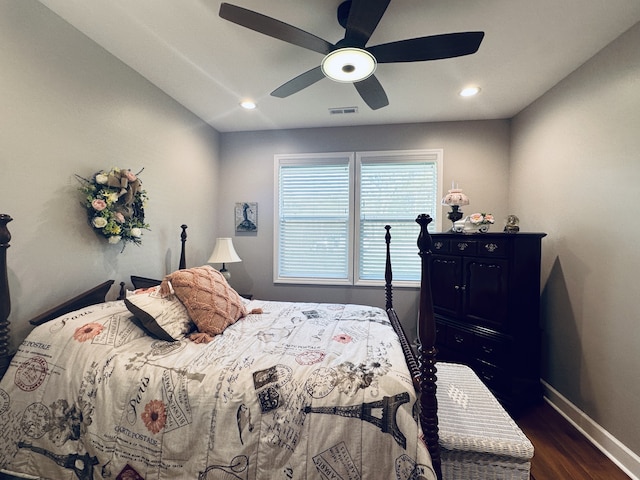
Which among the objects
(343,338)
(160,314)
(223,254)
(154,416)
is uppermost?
(223,254)

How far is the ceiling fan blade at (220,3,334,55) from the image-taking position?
1.36 meters

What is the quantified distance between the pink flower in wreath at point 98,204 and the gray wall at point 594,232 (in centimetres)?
348

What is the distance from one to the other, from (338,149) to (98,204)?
8.28ft

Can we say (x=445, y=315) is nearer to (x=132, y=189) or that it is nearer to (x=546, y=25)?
(x=546, y=25)

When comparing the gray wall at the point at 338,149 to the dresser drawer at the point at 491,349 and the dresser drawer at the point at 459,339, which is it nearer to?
the dresser drawer at the point at 459,339

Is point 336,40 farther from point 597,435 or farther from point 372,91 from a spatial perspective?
point 597,435

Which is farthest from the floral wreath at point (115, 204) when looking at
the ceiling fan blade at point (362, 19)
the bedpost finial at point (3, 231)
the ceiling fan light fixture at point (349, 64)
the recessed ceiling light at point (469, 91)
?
the recessed ceiling light at point (469, 91)

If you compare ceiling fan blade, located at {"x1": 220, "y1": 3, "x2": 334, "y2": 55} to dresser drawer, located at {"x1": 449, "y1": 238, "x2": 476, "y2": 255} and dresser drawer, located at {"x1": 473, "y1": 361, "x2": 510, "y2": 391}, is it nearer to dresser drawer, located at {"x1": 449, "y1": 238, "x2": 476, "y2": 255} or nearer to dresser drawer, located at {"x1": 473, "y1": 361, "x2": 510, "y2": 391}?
dresser drawer, located at {"x1": 449, "y1": 238, "x2": 476, "y2": 255}

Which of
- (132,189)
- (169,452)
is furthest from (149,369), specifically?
(132,189)

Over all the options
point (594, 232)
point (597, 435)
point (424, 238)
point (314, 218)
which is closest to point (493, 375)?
point (597, 435)

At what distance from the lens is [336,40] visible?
1955 mm

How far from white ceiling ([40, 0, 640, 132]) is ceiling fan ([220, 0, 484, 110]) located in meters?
0.25

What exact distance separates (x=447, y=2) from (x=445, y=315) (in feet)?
8.16

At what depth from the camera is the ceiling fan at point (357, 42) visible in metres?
1.39
